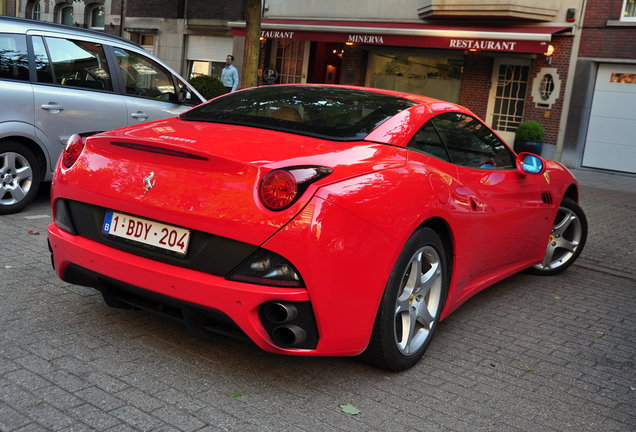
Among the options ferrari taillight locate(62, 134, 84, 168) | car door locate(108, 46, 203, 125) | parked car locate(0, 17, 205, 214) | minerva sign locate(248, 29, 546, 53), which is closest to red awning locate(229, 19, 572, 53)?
minerva sign locate(248, 29, 546, 53)

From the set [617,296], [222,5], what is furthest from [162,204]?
[222,5]

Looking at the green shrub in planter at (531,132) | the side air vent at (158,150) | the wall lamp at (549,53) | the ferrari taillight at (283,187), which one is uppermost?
the wall lamp at (549,53)

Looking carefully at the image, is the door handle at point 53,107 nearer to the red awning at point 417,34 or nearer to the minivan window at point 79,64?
the minivan window at point 79,64

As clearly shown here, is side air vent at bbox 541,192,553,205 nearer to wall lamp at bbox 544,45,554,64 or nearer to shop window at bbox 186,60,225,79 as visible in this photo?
wall lamp at bbox 544,45,554,64

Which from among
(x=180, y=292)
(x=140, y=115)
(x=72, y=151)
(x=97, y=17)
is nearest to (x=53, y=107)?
(x=140, y=115)

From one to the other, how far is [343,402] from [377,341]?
0.34 meters

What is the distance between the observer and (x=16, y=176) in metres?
6.07

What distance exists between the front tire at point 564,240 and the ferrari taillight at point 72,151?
4.01 metres

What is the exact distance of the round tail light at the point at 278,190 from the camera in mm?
2641

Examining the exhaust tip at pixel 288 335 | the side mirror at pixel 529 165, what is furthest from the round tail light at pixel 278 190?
the side mirror at pixel 529 165

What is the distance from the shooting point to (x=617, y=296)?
533 centimetres

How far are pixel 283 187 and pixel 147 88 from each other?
16.8ft

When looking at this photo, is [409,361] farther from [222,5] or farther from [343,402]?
[222,5]

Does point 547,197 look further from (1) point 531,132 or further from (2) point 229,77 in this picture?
(2) point 229,77
